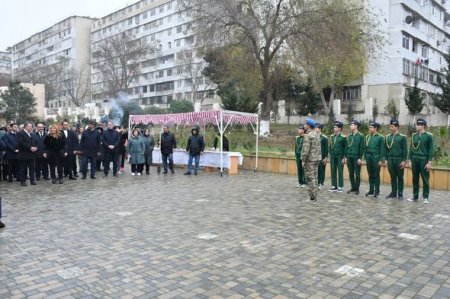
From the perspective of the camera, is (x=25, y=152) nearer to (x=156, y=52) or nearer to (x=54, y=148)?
(x=54, y=148)

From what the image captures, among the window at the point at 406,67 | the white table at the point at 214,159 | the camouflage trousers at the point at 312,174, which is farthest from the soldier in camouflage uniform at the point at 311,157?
Result: the window at the point at 406,67

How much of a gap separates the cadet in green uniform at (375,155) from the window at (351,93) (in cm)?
3594

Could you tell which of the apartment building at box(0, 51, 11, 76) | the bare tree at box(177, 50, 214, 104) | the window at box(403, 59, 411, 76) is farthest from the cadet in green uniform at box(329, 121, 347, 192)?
the apartment building at box(0, 51, 11, 76)

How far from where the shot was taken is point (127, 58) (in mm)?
62031

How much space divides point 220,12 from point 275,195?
63.0 ft

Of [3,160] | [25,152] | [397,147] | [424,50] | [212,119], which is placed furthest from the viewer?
[424,50]

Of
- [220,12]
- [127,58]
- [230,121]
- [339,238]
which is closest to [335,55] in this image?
[220,12]

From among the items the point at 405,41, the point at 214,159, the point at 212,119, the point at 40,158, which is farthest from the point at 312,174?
the point at 405,41

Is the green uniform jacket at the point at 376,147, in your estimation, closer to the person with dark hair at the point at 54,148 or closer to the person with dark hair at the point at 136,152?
the person with dark hair at the point at 136,152

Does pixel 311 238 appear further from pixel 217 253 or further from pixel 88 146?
pixel 88 146

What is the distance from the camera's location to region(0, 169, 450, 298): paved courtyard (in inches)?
177

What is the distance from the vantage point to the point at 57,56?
8875cm

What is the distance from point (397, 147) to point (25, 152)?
10041 millimetres

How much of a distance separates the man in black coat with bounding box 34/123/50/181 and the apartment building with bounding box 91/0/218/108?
5250 centimetres
